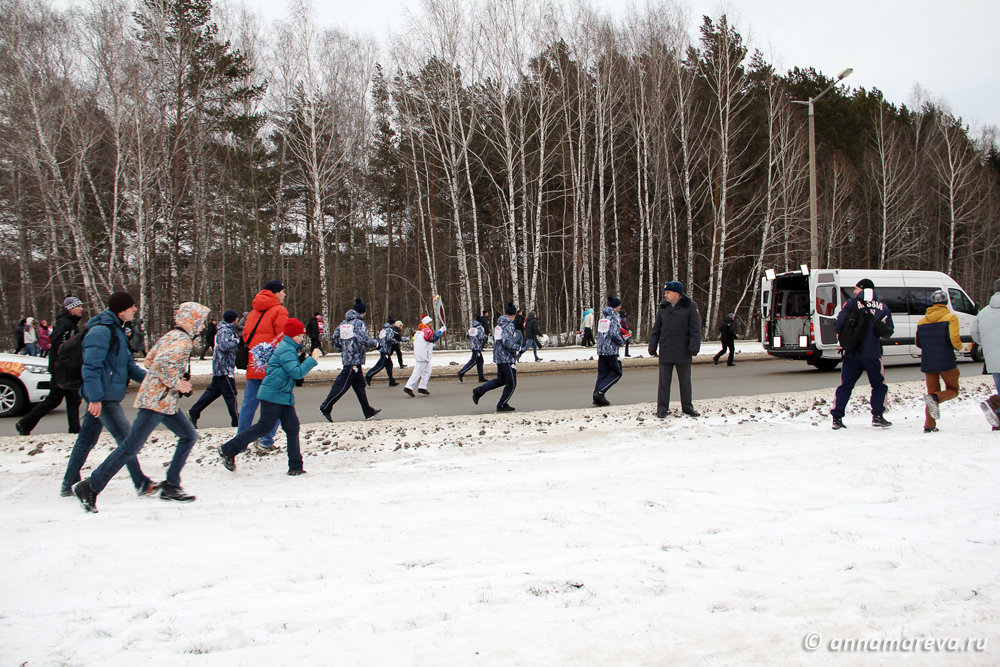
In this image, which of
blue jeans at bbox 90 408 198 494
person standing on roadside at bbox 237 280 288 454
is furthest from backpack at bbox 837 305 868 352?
blue jeans at bbox 90 408 198 494

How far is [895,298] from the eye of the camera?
18516 mm

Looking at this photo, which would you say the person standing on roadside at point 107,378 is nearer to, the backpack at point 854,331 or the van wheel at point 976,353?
the backpack at point 854,331

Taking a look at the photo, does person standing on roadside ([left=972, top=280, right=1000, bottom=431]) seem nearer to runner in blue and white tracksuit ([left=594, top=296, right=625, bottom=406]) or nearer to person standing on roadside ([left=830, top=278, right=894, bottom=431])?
person standing on roadside ([left=830, top=278, right=894, bottom=431])

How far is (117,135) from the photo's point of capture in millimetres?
25172

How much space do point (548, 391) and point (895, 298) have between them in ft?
33.3

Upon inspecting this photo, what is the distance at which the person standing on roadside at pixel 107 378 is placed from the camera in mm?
5828

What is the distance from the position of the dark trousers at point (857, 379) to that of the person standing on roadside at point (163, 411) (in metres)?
7.33


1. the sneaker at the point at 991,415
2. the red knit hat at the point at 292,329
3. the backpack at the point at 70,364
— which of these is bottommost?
the sneaker at the point at 991,415

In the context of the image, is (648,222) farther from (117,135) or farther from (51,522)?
(51,522)

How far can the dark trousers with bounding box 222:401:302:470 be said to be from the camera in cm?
690

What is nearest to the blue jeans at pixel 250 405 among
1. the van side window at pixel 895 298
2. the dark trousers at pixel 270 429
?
the dark trousers at pixel 270 429

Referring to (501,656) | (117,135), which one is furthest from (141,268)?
(501,656)

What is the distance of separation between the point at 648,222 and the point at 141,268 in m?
22.5

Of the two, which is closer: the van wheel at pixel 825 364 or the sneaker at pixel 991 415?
the sneaker at pixel 991 415
